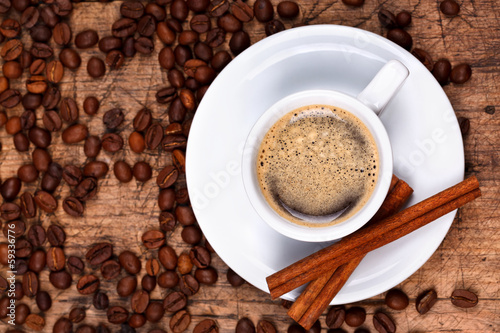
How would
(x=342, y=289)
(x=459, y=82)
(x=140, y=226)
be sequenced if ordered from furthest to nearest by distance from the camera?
1. (x=140, y=226)
2. (x=459, y=82)
3. (x=342, y=289)

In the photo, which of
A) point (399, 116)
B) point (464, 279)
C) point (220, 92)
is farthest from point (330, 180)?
point (464, 279)

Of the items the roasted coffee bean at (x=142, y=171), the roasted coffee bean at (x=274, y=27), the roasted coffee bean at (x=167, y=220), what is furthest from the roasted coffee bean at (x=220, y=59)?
the roasted coffee bean at (x=167, y=220)

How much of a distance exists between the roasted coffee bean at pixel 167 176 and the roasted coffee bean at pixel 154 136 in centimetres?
8

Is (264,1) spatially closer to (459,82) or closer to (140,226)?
(459,82)

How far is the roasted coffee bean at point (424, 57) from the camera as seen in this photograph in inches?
50.4

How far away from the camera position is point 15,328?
4.69 ft

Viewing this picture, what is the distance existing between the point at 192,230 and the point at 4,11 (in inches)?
36.1

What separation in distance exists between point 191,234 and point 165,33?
2.03ft

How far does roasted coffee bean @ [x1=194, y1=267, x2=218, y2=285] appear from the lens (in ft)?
4.41

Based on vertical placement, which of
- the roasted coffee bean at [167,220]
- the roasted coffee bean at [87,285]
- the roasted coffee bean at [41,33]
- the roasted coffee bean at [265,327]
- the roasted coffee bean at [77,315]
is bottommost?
the roasted coffee bean at [77,315]

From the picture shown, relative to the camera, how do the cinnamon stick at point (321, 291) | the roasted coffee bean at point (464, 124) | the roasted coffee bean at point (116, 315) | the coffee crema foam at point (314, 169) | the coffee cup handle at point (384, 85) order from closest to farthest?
the coffee cup handle at point (384, 85), the coffee crema foam at point (314, 169), the cinnamon stick at point (321, 291), the roasted coffee bean at point (464, 124), the roasted coffee bean at point (116, 315)

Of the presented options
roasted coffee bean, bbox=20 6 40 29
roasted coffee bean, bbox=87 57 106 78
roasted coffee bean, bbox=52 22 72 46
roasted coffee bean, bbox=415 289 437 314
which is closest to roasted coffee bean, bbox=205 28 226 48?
roasted coffee bean, bbox=87 57 106 78

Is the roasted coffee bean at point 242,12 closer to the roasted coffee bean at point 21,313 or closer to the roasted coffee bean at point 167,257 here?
the roasted coffee bean at point 167,257

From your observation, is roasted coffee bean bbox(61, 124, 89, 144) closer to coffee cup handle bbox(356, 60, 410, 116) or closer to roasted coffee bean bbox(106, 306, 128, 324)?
roasted coffee bean bbox(106, 306, 128, 324)
